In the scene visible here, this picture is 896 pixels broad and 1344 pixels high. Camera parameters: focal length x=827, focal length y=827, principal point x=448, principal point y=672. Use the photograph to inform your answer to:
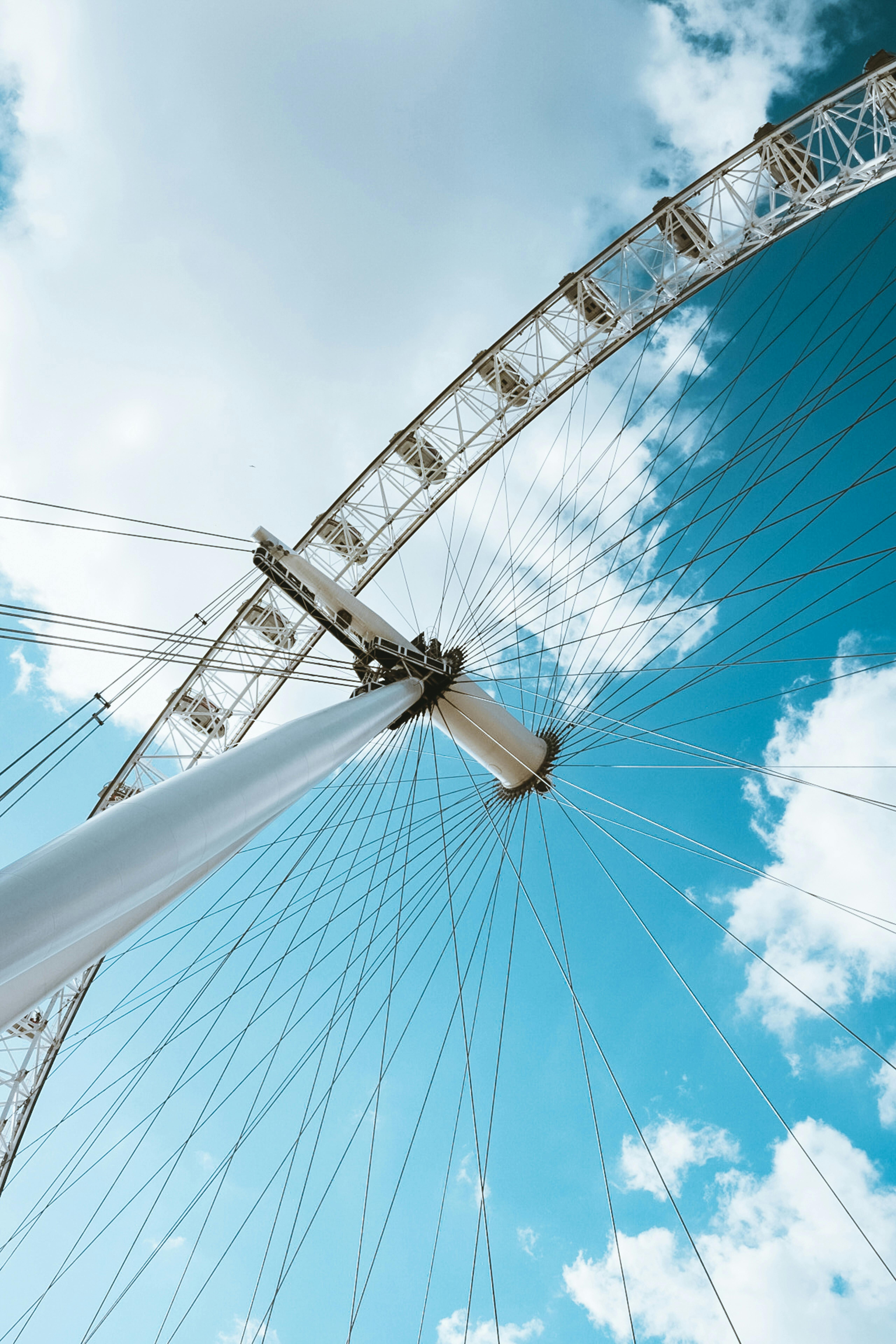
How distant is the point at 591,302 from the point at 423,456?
4915 millimetres

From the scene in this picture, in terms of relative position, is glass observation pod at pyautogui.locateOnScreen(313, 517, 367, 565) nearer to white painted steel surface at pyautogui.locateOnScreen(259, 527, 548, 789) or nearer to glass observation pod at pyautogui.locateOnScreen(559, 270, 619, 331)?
white painted steel surface at pyautogui.locateOnScreen(259, 527, 548, 789)

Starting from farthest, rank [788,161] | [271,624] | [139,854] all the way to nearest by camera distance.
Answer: [271,624]
[788,161]
[139,854]

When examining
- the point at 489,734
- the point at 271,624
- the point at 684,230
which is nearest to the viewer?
the point at 489,734

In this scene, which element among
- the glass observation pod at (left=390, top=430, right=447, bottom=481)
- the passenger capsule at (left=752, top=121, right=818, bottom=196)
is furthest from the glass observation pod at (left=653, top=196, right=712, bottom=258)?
the glass observation pod at (left=390, top=430, right=447, bottom=481)

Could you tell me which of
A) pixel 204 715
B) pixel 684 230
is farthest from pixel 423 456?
pixel 204 715

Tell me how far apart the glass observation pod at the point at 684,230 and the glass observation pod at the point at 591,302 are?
1.66 m

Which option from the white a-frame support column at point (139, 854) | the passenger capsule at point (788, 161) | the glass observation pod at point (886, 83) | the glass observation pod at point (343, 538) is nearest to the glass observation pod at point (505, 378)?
the glass observation pod at point (343, 538)

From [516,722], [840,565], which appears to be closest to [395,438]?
[516,722]

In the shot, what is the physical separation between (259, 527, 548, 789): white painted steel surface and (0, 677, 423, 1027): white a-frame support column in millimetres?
4921

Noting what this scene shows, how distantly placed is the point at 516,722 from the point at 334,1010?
597cm

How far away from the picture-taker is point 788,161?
52.0ft

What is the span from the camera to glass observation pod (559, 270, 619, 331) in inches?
696

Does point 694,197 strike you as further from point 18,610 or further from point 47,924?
point 47,924

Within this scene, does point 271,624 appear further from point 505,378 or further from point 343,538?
point 505,378
